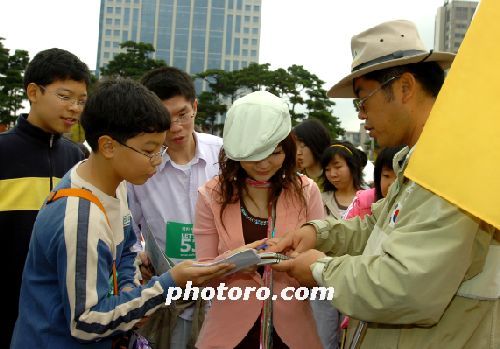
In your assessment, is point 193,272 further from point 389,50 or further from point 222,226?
point 389,50

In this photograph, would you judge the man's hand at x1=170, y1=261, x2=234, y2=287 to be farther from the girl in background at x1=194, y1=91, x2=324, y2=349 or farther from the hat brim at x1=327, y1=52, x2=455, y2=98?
the hat brim at x1=327, y1=52, x2=455, y2=98

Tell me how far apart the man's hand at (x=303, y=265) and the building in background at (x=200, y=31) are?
263ft

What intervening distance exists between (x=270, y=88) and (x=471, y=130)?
4146 cm

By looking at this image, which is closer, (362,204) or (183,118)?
(183,118)

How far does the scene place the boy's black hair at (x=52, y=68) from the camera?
2.72 meters

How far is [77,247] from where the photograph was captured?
164cm

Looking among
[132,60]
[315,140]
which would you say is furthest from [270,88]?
[315,140]

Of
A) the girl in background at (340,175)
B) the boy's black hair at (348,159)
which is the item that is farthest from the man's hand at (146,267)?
the boy's black hair at (348,159)

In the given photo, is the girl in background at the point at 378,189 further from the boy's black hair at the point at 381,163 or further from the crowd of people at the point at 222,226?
the crowd of people at the point at 222,226

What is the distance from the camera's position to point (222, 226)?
2.32 meters

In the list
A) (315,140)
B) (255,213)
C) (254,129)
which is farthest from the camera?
(315,140)

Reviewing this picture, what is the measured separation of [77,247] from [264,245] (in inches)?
32.4

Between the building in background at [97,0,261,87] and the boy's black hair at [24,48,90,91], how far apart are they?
79.0 meters

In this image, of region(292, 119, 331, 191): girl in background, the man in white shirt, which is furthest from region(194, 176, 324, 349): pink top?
region(292, 119, 331, 191): girl in background
